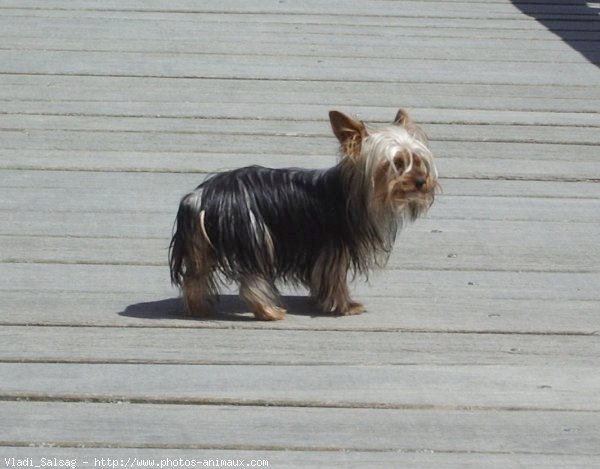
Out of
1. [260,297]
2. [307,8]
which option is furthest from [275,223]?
[307,8]

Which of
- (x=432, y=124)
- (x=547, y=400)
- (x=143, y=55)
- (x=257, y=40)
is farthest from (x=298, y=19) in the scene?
(x=547, y=400)

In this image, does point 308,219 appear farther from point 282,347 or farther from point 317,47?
point 317,47

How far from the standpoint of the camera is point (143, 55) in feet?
24.8

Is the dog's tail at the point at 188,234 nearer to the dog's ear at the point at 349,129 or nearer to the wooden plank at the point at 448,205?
the dog's ear at the point at 349,129

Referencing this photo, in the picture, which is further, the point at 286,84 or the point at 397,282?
the point at 286,84

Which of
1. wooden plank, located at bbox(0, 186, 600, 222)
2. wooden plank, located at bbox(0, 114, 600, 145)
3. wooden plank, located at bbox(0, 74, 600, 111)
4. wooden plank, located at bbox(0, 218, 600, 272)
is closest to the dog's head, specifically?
wooden plank, located at bbox(0, 218, 600, 272)

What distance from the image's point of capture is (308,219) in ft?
14.7

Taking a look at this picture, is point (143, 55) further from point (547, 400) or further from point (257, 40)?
point (547, 400)

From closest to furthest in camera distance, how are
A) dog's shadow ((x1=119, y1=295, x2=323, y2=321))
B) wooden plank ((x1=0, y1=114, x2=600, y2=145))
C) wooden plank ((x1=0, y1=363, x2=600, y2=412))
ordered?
wooden plank ((x1=0, y1=363, x2=600, y2=412)) < dog's shadow ((x1=119, y1=295, x2=323, y2=321)) < wooden plank ((x1=0, y1=114, x2=600, y2=145))

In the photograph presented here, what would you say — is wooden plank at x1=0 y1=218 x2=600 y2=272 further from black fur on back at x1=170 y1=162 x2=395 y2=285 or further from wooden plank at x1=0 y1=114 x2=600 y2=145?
wooden plank at x1=0 y1=114 x2=600 y2=145

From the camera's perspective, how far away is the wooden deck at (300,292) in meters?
3.52

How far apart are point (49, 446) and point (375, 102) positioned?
152 inches

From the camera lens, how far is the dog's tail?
435cm

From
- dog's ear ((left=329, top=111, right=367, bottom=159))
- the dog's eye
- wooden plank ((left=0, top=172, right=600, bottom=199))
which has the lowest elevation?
wooden plank ((left=0, top=172, right=600, bottom=199))
